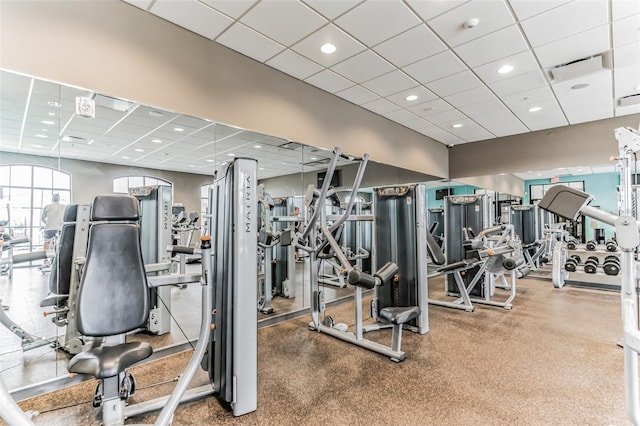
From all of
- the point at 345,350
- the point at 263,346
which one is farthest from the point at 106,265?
the point at 345,350

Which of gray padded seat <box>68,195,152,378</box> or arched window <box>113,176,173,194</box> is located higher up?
arched window <box>113,176,173,194</box>

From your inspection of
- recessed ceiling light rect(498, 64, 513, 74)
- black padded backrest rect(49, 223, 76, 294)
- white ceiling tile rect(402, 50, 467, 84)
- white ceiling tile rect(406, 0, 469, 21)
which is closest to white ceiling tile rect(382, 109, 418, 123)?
white ceiling tile rect(402, 50, 467, 84)

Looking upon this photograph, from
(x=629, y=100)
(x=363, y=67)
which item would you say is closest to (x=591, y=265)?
(x=629, y=100)

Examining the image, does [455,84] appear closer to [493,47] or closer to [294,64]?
[493,47]

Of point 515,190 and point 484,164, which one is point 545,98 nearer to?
point 484,164

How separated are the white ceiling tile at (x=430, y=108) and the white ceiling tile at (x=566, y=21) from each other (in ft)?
6.00

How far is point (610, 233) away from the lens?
36.9ft

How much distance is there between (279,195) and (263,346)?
2.42 meters

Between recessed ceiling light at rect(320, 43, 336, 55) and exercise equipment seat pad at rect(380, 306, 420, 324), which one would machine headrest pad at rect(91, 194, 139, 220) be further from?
recessed ceiling light at rect(320, 43, 336, 55)

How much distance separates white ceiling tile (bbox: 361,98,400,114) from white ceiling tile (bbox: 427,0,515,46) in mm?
1755

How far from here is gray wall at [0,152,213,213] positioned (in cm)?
238

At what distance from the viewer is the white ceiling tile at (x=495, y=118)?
528cm

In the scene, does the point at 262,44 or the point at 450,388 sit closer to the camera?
the point at 450,388

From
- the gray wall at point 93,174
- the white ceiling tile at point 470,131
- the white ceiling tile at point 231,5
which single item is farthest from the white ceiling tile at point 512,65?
the gray wall at point 93,174
